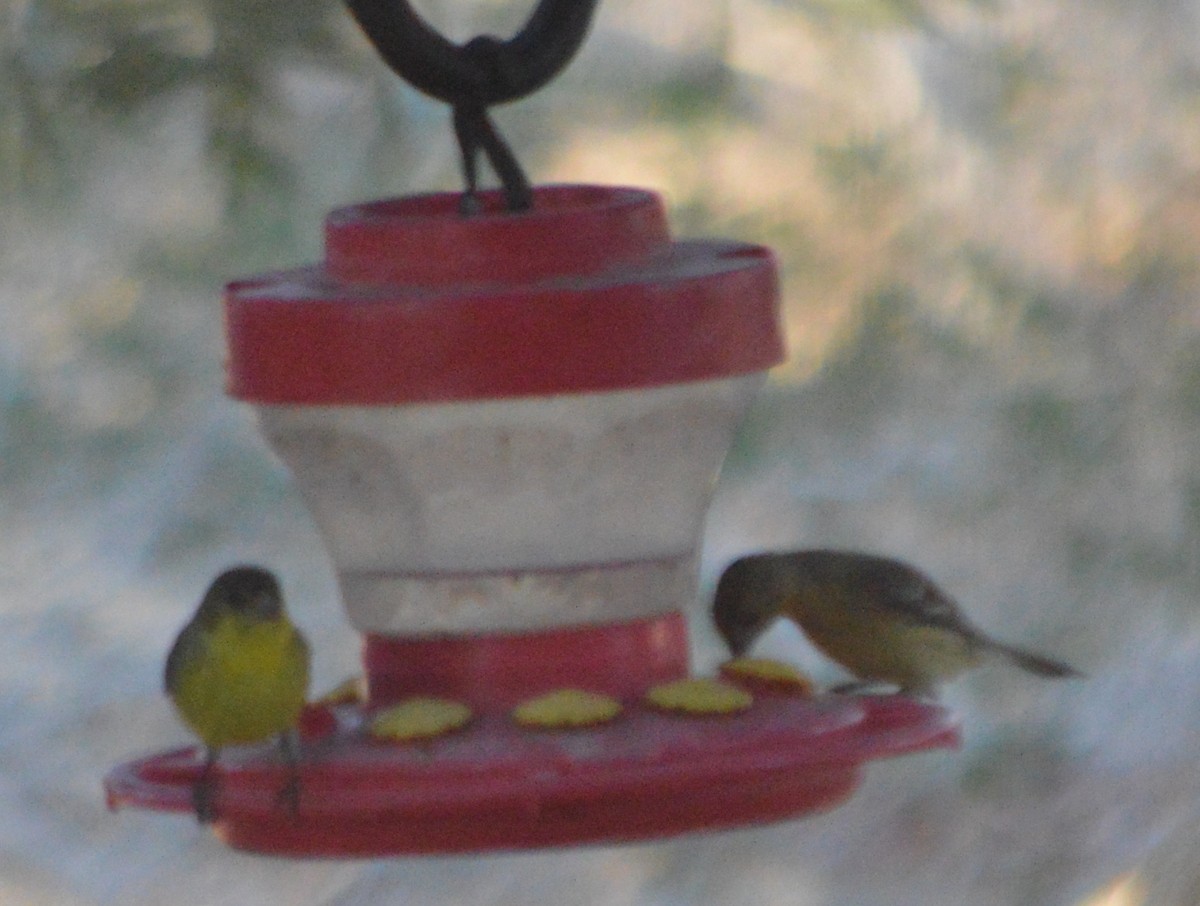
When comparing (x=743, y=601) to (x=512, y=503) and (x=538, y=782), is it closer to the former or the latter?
(x=512, y=503)

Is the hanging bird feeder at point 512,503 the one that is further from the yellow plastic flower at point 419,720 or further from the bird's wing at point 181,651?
the bird's wing at point 181,651

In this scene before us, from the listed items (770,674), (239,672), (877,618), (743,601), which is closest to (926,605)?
(877,618)

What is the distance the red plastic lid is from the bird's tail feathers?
1.30 metres

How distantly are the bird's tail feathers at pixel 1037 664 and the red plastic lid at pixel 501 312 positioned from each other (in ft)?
4.27

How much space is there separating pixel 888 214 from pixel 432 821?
2850mm

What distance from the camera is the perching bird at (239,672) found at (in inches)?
79.7

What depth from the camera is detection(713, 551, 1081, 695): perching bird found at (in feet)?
9.82

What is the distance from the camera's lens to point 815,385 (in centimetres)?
466

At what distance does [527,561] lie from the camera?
81.8 inches

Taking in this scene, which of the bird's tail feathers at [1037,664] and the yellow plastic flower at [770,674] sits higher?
the yellow plastic flower at [770,674]

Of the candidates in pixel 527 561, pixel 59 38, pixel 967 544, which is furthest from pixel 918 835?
pixel 527 561

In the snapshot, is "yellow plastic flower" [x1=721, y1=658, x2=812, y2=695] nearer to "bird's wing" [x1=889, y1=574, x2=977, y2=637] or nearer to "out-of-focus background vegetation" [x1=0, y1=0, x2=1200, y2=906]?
"bird's wing" [x1=889, y1=574, x2=977, y2=637]

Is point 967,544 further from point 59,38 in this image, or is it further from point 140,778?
point 140,778

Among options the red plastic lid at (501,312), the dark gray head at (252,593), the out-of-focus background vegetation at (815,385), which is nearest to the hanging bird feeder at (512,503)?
the red plastic lid at (501,312)
